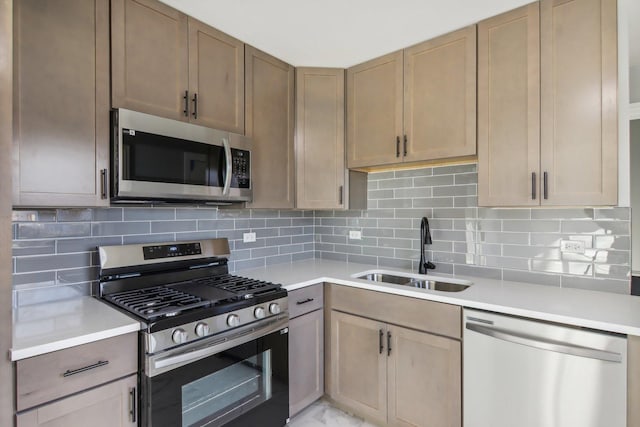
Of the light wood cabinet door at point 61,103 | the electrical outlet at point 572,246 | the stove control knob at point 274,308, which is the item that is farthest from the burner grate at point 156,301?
the electrical outlet at point 572,246

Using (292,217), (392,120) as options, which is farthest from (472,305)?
(292,217)

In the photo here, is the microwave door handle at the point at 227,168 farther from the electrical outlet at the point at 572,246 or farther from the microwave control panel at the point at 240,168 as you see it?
the electrical outlet at the point at 572,246

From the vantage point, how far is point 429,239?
93.7 inches

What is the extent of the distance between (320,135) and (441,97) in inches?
35.1

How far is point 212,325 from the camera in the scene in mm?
1546

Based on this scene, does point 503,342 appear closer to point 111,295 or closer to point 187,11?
point 111,295

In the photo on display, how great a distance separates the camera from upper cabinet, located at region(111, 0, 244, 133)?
166 cm

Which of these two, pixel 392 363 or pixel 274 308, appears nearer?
pixel 274 308

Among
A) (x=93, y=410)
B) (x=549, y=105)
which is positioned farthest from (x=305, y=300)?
(x=549, y=105)

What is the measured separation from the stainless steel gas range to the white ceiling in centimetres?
135

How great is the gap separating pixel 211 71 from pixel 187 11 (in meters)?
0.32

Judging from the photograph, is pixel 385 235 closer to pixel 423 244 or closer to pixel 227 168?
pixel 423 244

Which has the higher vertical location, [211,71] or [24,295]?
[211,71]

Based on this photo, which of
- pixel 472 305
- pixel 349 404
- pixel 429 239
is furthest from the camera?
pixel 429 239
